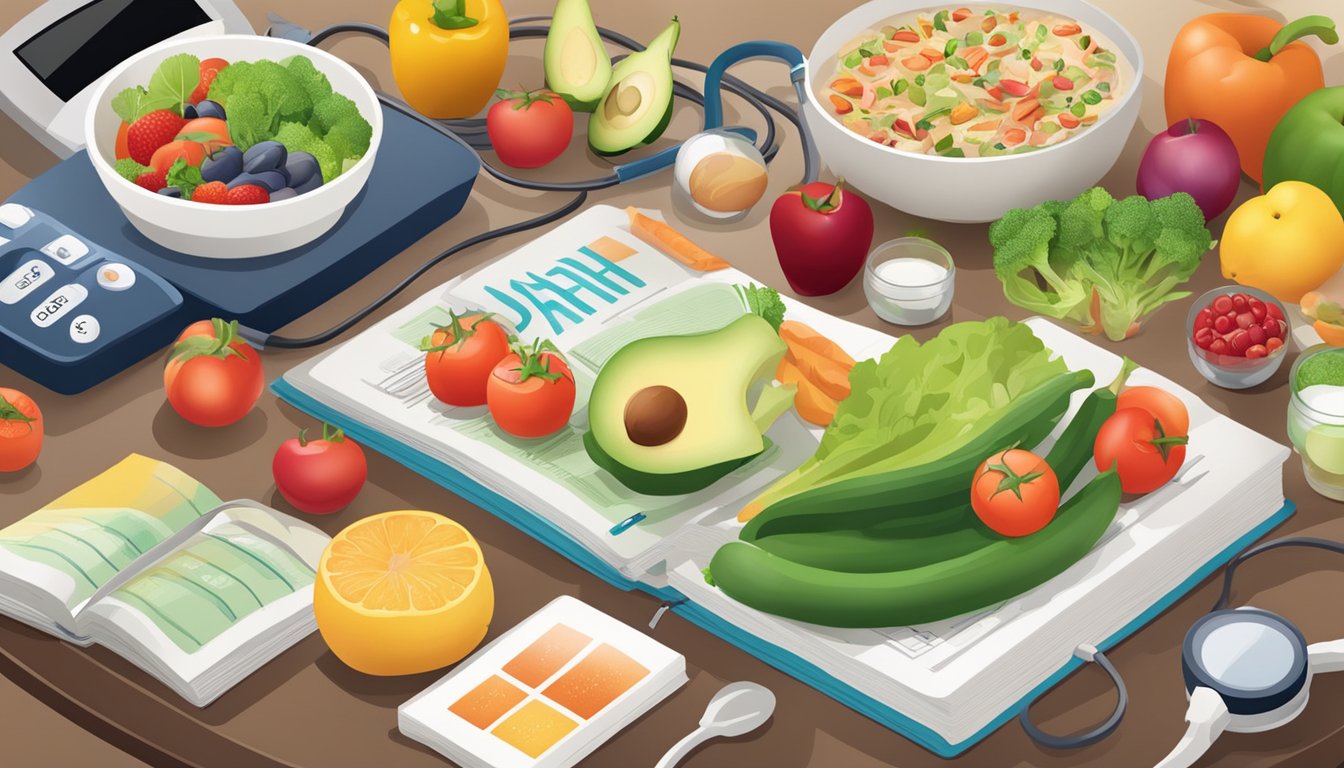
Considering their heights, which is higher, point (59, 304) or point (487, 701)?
point (59, 304)

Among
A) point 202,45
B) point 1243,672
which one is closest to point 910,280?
point 1243,672

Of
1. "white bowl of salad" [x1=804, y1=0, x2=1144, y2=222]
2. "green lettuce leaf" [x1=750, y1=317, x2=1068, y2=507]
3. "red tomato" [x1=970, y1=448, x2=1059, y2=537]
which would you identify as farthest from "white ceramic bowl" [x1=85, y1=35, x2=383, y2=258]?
"red tomato" [x1=970, y1=448, x2=1059, y2=537]

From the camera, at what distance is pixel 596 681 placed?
206 centimetres

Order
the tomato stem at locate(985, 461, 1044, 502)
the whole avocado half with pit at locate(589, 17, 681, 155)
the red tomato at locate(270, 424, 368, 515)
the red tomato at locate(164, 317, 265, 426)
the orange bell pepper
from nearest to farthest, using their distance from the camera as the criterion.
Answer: the tomato stem at locate(985, 461, 1044, 502) < the red tomato at locate(270, 424, 368, 515) < the red tomato at locate(164, 317, 265, 426) < the orange bell pepper < the whole avocado half with pit at locate(589, 17, 681, 155)

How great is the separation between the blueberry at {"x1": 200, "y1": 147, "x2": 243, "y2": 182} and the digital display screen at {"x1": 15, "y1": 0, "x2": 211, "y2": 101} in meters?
0.45

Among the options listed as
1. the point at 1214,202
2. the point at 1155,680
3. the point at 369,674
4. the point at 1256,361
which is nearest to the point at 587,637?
the point at 369,674

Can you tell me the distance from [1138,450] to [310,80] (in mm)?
1303

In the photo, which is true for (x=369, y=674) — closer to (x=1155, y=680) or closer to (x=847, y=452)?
(x=847, y=452)

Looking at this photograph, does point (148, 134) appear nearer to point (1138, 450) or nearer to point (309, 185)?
point (309, 185)

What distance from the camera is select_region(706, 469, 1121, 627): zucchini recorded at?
2.05m

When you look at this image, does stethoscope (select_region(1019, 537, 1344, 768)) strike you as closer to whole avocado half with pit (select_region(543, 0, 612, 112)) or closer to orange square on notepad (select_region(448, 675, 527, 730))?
orange square on notepad (select_region(448, 675, 527, 730))

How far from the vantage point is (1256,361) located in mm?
2453

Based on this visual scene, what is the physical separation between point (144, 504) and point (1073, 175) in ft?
4.37

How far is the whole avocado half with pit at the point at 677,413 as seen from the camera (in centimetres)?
223
